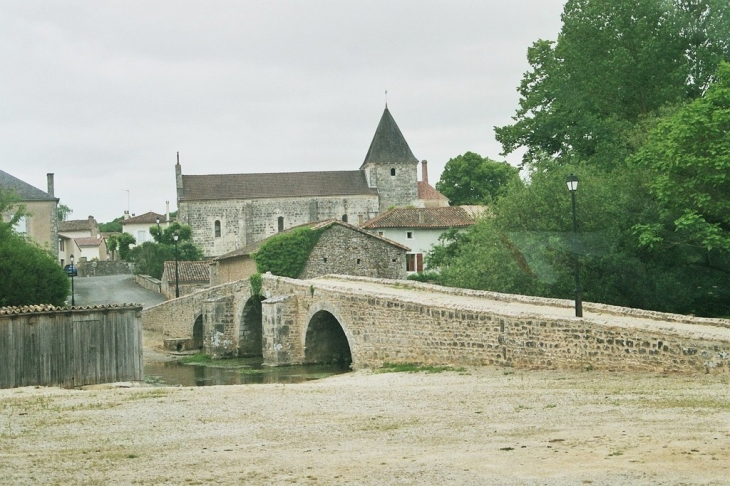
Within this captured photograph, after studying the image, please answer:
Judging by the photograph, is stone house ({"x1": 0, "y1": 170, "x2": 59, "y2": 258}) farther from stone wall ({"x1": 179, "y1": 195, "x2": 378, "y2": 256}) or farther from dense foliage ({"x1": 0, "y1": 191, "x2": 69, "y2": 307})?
dense foliage ({"x1": 0, "y1": 191, "x2": 69, "y2": 307})

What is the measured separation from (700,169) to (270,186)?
2059 inches

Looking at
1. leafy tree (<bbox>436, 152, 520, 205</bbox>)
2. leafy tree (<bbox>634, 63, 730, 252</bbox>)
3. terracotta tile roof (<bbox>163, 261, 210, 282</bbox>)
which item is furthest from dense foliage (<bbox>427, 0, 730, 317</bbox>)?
leafy tree (<bbox>436, 152, 520, 205</bbox>)

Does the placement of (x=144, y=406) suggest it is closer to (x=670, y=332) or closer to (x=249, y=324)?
(x=670, y=332)

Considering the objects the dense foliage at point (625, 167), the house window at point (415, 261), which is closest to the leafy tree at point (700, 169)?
the dense foliage at point (625, 167)

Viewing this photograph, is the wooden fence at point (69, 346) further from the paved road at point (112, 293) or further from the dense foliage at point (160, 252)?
the dense foliage at point (160, 252)

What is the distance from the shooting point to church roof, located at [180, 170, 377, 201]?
70.8 m

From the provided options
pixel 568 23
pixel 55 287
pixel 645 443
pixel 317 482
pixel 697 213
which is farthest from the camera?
pixel 568 23

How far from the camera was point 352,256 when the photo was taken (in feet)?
118

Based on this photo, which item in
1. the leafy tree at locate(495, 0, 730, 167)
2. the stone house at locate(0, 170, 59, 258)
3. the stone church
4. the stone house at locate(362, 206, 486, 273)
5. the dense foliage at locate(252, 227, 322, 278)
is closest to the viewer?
the leafy tree at locate(495, 0, 730, 167)

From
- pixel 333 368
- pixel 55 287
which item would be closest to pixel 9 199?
pixel 55 287

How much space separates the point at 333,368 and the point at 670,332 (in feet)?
44.7

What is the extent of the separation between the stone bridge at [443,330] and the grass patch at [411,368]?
15 cm

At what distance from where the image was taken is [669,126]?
23.2 metres

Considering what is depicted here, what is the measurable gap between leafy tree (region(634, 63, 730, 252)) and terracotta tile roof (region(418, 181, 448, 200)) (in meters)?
52.6
